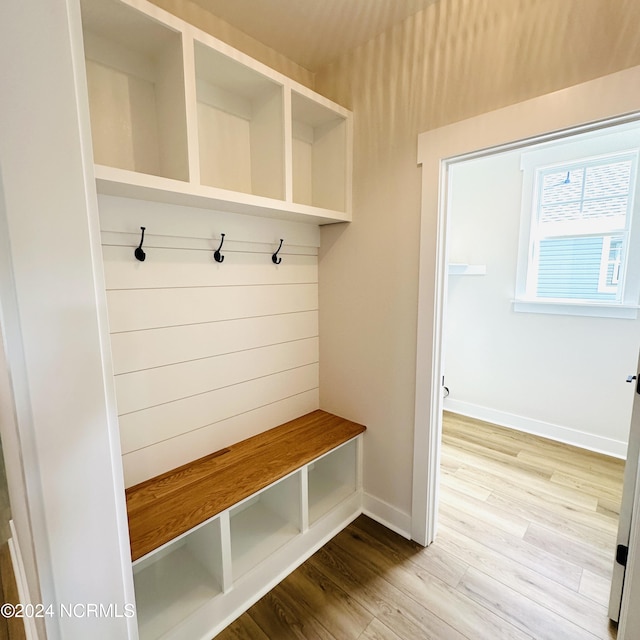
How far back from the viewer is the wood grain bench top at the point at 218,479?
3.92 ft

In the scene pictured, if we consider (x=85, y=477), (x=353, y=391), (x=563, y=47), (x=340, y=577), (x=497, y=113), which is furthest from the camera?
(x=353, y=391)

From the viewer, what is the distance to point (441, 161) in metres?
1.51

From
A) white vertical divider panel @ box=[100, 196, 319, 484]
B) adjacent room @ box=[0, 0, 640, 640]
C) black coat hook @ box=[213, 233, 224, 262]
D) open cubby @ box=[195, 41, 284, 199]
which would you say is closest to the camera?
adjacent room @ box=[0, 0, 640, 640]

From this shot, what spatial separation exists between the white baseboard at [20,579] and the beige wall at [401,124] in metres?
1.58

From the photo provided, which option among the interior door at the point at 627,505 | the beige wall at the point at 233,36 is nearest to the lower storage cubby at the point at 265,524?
the interior door at the point at 627,505

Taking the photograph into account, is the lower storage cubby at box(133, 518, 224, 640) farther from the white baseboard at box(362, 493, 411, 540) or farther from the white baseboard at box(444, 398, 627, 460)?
the white baseboard at box(444, 398, 627, 460)

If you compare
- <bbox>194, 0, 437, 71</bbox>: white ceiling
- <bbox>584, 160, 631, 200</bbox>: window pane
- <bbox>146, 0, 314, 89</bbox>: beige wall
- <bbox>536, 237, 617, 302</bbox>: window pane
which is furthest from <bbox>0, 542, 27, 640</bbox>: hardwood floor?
<bbox>584, 160, 631, 200</bbox>: window pane

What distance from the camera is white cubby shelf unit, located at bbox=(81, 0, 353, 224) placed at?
116 cm

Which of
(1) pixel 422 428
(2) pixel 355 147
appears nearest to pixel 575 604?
(1) pixel 422 428

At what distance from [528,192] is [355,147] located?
189cm

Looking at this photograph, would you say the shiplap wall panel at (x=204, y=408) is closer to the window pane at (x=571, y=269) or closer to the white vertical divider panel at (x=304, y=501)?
the white vertical divider panel at (x=304, y=501)

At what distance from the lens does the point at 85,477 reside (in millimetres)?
774

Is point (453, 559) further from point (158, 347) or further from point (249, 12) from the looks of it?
point (249, 12)

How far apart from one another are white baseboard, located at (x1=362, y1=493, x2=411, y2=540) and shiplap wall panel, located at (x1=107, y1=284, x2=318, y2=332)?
49.4 inches
